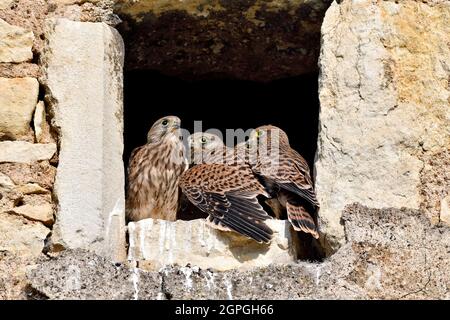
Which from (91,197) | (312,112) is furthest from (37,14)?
(312,112)

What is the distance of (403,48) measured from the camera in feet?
Answer: 18.4

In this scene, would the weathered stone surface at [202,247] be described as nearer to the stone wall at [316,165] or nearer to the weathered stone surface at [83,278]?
the stone wall at [316,165]

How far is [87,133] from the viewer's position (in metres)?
5.46

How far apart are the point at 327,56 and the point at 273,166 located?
0.70m

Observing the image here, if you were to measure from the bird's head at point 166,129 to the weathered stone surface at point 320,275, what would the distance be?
1690 mm

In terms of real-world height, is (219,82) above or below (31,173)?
above

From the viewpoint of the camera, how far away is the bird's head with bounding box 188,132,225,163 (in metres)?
6.90

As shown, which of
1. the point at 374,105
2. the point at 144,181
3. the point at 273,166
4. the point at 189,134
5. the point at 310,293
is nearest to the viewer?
the point at 310,293

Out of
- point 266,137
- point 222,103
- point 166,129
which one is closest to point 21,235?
point 166,129

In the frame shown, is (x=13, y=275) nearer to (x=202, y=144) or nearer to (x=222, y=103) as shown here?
(x=202, y=144)

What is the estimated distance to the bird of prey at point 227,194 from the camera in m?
5.50

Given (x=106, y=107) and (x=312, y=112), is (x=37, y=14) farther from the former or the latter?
(x=312, y=112)

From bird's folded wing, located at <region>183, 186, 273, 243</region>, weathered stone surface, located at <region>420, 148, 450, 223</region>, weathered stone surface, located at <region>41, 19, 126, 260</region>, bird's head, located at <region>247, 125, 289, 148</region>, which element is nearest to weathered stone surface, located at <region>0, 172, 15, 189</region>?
weathered stone surface, located at <region>41, 19, 126, 260</region>

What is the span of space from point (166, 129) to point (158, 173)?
39 cm
